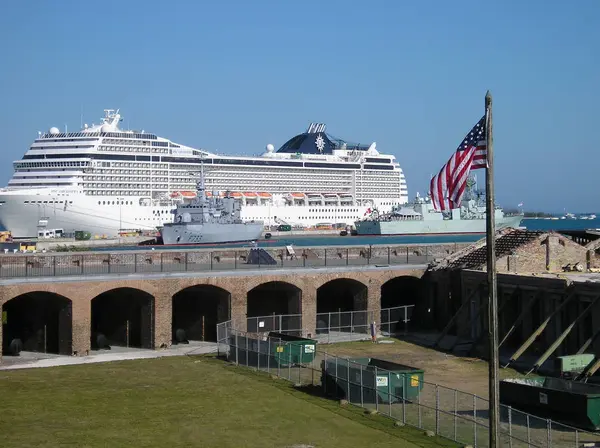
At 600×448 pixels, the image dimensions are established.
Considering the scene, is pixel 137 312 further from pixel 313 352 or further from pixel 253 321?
pixel 313 352

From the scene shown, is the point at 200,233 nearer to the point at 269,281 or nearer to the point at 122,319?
the point at 269,281

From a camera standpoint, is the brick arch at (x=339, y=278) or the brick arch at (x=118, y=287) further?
the brick arch at (x=339, y=278)

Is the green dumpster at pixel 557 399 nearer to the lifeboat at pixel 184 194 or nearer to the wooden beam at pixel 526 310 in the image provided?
the wooden beam at pixel 526 310

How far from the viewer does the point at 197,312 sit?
3170 cm

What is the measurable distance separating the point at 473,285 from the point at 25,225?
77.0 meters

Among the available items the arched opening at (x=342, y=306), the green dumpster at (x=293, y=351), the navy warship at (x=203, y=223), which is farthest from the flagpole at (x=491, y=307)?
the navy warship at (x=203, y=223)

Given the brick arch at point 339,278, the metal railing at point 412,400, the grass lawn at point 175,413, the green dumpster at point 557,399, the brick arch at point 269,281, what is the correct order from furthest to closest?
the brick arch at point 339,278 → the brick arch at point 269,281 → the green dumpster at point 557,399 → the grass lawn at point 175,413 → the metal railing at point 412,400

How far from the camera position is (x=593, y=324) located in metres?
23.5

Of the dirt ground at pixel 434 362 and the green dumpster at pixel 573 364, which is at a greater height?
the green dumpster at pixel 573 364

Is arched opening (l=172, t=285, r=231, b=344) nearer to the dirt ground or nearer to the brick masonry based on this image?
the brick masonry

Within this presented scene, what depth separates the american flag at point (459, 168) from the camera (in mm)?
14039

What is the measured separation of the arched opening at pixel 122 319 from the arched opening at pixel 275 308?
3.45 m

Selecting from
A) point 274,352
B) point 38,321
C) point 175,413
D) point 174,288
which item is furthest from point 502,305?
point 38,321

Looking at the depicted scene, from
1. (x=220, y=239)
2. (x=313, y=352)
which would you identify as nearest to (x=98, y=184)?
(x=220, y=239)
